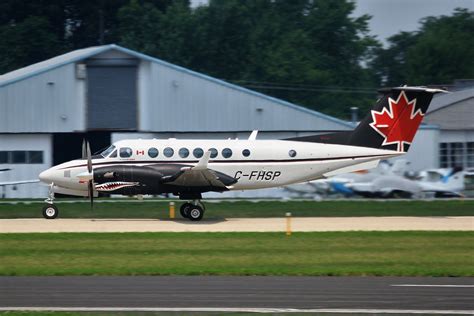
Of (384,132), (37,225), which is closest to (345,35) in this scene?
(384,132)

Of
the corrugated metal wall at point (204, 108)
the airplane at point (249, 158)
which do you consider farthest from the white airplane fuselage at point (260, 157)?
the corrugated metal wall at point (204, 108)

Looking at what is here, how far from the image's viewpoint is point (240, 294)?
15188 millimetres

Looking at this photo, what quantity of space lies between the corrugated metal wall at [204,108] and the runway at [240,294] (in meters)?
24.7

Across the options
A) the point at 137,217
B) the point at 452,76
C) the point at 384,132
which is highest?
the point at 452,76

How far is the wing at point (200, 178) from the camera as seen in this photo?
26844mm

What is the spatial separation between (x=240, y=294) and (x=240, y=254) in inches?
217

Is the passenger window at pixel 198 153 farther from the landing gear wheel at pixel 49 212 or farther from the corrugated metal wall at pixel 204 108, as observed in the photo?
the corrugated metal wall at pixel 204 108

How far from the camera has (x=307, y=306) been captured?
14.1 m

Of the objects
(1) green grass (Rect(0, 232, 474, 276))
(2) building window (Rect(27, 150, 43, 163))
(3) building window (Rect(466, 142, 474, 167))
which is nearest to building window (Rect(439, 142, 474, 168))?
(3) building window (Rect(466, 142, 474, 167))

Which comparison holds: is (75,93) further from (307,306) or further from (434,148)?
(307,306)

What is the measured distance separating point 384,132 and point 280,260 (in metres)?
10.9

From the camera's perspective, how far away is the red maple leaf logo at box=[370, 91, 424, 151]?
29.2 meters

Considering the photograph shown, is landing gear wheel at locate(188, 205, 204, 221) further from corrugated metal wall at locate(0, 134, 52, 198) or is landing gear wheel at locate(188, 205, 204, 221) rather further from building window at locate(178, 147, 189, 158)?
corrugated metal wall at locate(0, 134, 52, 198)

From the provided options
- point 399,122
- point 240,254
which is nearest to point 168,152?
point 399,122
